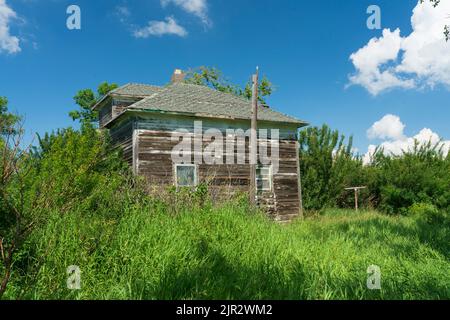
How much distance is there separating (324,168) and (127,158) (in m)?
9.46

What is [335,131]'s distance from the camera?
59.9 feet

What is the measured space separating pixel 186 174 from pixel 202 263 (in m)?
8.53

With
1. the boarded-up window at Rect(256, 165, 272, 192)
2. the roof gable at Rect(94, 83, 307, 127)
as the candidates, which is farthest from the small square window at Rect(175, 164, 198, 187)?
the boarded-up window at Rect(256, 165, 272, 192)

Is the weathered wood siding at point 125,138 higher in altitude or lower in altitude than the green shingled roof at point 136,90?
lower

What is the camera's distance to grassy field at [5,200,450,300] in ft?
12.8

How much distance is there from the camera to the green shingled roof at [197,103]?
13.1 meters

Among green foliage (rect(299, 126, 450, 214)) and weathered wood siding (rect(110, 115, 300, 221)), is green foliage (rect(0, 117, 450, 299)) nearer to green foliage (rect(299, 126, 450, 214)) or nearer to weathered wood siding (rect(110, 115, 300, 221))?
weathered wood siding (rect(110, 115, 300, 221))

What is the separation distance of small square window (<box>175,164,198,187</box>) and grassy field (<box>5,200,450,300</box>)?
6.19 m

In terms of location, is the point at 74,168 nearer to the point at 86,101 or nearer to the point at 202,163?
the point at 202,163

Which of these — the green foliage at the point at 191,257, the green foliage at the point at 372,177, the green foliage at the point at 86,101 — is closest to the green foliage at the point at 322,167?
the green foliage at the point at 372,177

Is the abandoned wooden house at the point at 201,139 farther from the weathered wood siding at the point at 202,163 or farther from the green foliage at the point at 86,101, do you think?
the green foliage at the point at 86,101

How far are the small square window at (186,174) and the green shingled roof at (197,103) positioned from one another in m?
2.02

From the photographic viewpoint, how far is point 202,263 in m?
4.67
